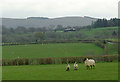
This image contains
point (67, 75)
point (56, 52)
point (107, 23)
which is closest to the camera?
point (67, 75)

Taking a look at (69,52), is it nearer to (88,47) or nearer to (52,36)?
(88,47)

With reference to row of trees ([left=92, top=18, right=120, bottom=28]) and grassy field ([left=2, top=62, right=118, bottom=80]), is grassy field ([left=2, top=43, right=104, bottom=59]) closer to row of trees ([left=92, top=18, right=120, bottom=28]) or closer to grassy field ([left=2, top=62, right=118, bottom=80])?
grassy field ([left=2, top=62, right=118, bottom=80])

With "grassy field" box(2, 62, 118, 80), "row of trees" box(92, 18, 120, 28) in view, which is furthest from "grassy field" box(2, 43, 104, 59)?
"row of trees" box(92, 18, 120, 28)

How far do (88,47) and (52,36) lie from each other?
5254 centimetres

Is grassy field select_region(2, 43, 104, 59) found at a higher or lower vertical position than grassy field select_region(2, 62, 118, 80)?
lower

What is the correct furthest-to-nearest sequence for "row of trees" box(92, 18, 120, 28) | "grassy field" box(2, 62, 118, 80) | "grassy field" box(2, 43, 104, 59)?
"row of trees" box(92, 18, 120, 28) < "grassy field" box(2, 43, 104, 59) < "grassy field" box(2, 62, 118, 80)

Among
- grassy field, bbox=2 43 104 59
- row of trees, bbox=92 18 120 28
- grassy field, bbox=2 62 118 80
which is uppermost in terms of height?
row of trees, bbox=92 18 120 28

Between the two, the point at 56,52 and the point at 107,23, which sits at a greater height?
the point at 107,23

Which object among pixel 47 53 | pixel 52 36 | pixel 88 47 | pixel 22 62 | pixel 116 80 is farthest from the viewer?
pixel 52 36

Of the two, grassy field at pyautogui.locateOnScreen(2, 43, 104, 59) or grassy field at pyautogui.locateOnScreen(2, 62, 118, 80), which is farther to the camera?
grassy field at pyautogui.locateOnScreen(2, 43, 104, 59)

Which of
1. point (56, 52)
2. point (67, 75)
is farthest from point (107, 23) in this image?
point (67, 75)

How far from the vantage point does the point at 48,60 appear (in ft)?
197

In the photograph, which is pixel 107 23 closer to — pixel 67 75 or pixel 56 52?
pixel 56 52

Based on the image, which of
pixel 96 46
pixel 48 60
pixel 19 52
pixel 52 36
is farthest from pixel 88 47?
pixel 52 36
